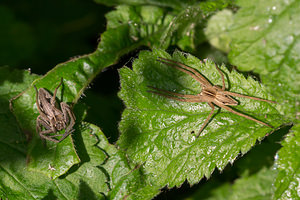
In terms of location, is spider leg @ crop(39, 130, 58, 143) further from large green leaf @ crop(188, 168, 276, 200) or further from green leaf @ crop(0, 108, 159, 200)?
large green leaf @ crop(188, 168, 276, 200)

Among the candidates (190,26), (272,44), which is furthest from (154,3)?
(272,44)

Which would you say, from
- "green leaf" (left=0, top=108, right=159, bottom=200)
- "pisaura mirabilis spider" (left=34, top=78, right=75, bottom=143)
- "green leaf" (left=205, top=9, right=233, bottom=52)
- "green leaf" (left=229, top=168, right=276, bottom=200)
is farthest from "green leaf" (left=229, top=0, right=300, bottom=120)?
"pisaura mirabilis spider" (left=34, top=78, right=75, bottom=143)

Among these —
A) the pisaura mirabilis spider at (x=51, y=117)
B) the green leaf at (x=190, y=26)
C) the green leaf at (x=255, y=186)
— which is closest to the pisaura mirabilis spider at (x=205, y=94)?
the green leaf at (x=190, y=26)

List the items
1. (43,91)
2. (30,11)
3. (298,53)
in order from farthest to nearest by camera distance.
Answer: (30,11) → (43,91) → (298,53)

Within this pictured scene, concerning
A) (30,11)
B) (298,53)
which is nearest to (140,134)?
(298,53)

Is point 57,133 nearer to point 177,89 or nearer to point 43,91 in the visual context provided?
point 43,91
